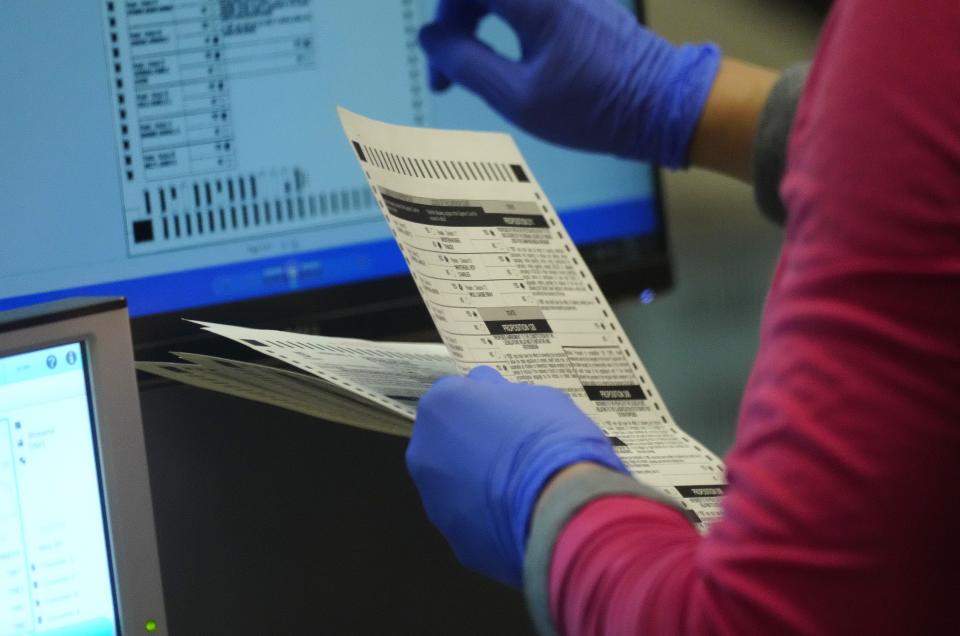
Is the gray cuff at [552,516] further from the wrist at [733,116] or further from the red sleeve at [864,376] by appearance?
the wrist at [733,116]

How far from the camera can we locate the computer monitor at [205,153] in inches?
28.9

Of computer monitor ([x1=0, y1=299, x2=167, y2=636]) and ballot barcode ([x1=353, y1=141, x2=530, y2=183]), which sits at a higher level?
ballot barcode ([x1=353, y1=141, x2=530, y2=183])

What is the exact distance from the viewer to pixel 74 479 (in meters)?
0.56

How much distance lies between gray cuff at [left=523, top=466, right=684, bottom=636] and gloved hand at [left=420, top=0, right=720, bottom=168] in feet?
1.30

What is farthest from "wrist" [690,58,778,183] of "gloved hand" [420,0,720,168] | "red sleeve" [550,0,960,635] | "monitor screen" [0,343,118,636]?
"monitor screen" [0,343,118,636]

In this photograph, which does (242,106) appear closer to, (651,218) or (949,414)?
(651,218)

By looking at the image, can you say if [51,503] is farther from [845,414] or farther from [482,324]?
[845,414]

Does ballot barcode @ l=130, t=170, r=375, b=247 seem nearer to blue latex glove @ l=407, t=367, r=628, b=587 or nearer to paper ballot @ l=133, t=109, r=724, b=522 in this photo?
paper ballot @ l=133, t=109, r=724, b=522

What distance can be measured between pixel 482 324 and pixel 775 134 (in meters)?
0.29

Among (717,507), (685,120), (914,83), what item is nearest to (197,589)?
(717,507)

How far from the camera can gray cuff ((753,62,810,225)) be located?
Result: 2.47 feet

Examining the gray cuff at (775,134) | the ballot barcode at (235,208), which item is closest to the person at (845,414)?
the gray cuff at (775,134)

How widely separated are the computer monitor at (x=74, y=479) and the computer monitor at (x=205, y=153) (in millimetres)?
196

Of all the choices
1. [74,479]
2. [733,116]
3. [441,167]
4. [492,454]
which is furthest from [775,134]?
[74,479]
